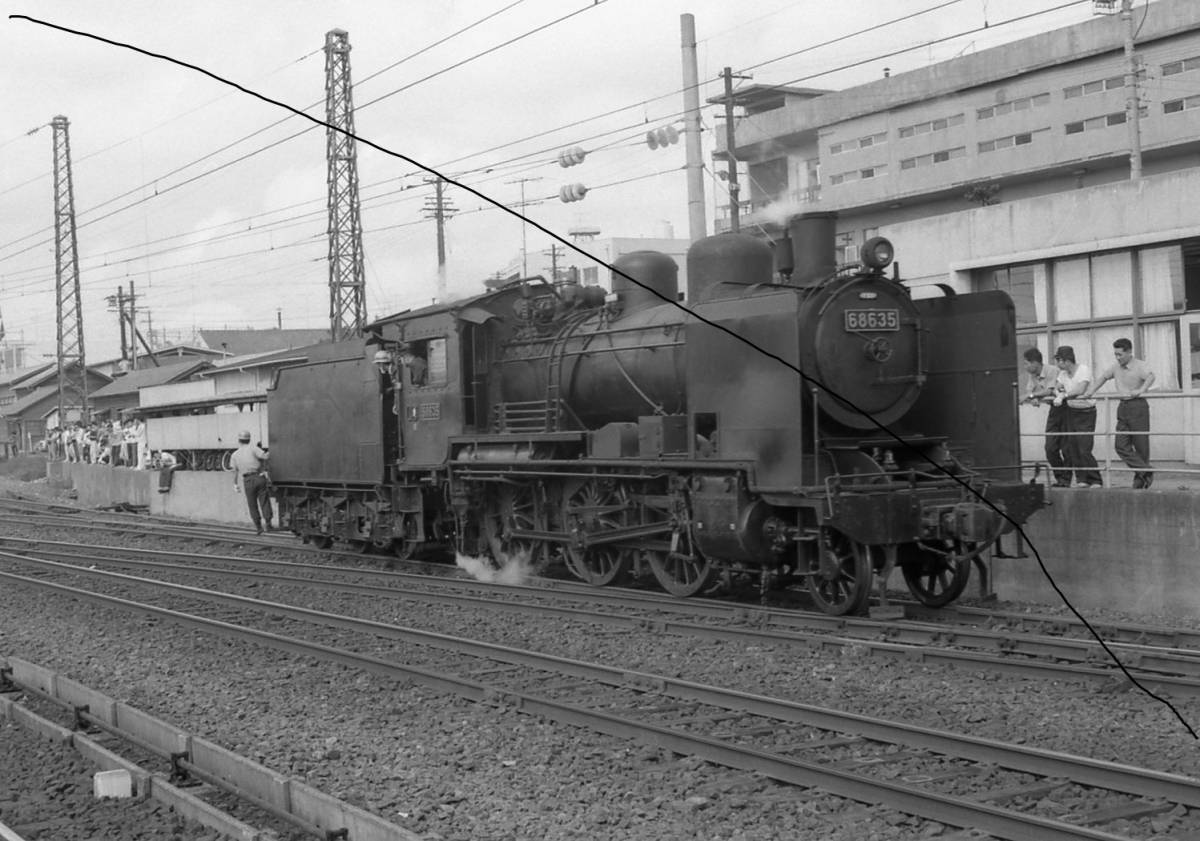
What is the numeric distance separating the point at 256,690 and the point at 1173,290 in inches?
470

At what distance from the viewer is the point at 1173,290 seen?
15.5m

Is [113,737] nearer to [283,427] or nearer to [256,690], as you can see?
[256,690]

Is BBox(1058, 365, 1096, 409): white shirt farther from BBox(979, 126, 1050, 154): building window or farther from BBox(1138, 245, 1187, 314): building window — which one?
BBox(979, 126, 1050, 154): building window

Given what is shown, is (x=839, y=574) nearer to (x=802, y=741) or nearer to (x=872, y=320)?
(x=872, y=320)

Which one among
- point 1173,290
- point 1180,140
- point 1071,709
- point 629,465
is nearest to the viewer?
point 1071,709

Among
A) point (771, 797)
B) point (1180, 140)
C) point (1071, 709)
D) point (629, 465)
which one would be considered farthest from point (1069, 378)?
point (1180, 140)

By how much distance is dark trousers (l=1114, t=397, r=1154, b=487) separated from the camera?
1230 cm

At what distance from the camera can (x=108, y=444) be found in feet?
122

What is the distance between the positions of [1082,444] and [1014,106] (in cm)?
4015

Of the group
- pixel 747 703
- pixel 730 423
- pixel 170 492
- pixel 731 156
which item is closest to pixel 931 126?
pixel 731 156

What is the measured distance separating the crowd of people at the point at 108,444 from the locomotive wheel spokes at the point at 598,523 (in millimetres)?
21889

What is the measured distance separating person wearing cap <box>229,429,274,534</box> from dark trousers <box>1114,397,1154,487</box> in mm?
13351

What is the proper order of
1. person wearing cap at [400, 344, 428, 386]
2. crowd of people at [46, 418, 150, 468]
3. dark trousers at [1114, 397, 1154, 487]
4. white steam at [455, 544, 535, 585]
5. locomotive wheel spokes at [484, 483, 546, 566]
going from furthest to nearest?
1. crowd of people at [46, 418, 150, 468]
2. person wearing cap at [400, 344, 428, 386]
3. white steam at [455, 544, 535, 585]
4. locomotive wheel spokes at [484, 483, 546, 566]
5. dark trousers at [1114, 397, 1154, 487]

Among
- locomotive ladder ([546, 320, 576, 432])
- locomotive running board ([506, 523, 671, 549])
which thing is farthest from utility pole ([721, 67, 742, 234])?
locomotive running board ([506, 523, 671, 549])
